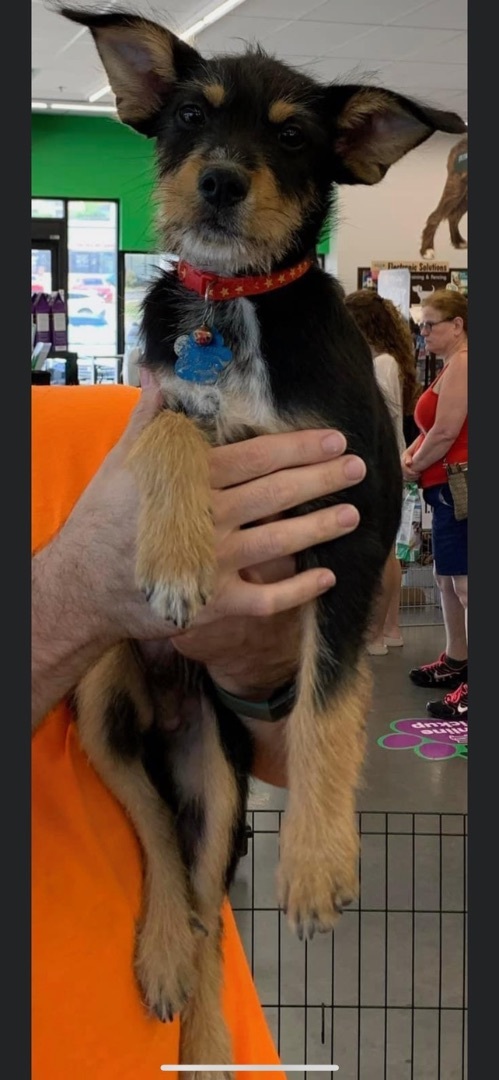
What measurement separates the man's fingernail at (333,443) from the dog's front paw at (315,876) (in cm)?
39

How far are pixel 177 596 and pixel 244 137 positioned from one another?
0.48 meters

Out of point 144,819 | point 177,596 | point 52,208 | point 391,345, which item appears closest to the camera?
point 177,596

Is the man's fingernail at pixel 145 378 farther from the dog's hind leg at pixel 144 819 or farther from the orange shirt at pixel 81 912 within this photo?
the dog's hind leg at pixel 144 819

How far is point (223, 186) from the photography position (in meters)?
1.07

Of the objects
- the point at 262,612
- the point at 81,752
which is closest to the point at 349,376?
the point at 262,612

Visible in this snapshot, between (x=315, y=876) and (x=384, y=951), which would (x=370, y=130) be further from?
(x=384, y=951)

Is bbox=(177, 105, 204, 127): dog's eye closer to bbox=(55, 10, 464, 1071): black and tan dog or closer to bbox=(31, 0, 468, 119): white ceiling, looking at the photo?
bbox=(55, 10, 464, 1071): black and tan dog

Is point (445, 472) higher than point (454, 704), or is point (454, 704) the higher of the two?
point (445, 472)

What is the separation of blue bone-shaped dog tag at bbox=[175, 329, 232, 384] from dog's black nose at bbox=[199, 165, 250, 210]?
149 millimetres

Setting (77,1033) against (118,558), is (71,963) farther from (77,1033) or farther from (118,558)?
(118,558)

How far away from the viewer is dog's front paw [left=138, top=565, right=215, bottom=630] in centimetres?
101

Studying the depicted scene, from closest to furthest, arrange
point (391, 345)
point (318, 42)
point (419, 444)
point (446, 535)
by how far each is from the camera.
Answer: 1. point (446, 535)
2. point (318, 42)
3. point (419, 444)
4. point (391, 345)

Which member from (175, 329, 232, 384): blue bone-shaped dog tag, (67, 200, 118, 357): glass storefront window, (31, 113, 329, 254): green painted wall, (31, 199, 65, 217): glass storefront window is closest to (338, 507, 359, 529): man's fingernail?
(175, 329, 232, 384): blue bone-shaped dog tag

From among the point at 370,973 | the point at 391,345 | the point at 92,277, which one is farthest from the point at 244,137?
the point at 92,277
